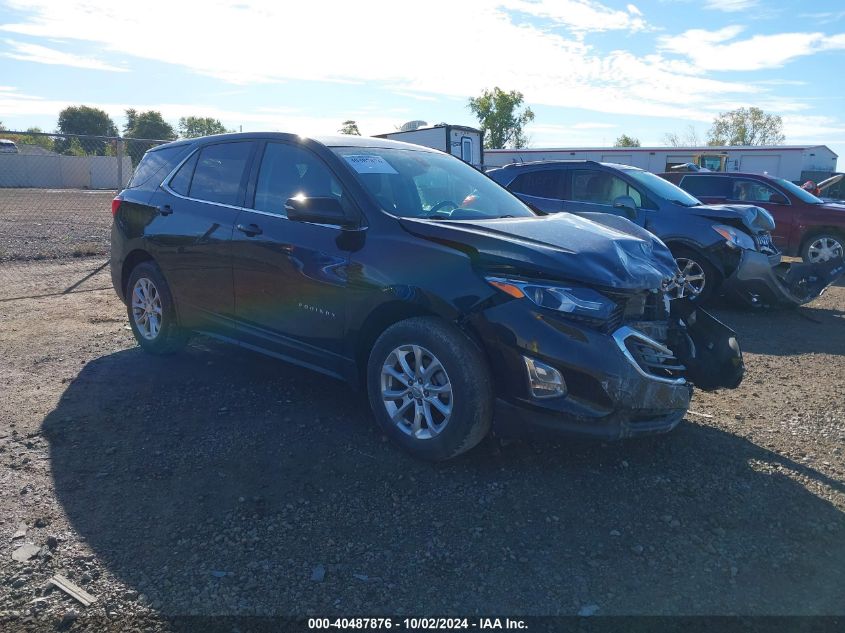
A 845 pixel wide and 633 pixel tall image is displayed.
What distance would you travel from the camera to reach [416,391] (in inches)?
148

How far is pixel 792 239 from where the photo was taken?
38.3ft

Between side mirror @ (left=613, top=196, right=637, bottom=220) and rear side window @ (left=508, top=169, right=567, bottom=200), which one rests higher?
rear side window @ (left=508, top=169, right=567, bottom=200)

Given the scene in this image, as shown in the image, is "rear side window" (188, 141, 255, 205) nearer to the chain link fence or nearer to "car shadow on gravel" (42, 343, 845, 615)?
"car shadow on gravel" (42, 343, 845, 615)

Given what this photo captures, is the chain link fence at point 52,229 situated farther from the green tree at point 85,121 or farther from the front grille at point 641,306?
the green tree at point 85,121

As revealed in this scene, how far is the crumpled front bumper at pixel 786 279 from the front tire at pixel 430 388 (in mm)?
5476

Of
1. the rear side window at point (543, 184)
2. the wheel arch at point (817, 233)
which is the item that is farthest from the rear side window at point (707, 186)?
the rear side window at point (543, 184)

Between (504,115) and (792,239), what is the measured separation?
61.4m

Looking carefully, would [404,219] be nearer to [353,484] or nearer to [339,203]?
[339,203]

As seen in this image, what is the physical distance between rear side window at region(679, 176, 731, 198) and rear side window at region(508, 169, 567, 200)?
3.91 metres

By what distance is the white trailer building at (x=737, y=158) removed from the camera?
24828mm

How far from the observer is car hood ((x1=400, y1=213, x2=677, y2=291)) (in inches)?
139

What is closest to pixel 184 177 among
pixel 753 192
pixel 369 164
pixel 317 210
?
pixel 369 164

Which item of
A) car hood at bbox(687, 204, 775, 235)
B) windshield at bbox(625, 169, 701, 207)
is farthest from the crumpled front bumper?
windshield at bbox(625, 169, 701, 207)

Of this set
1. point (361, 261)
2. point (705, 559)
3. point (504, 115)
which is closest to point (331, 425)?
point (361, 261)
